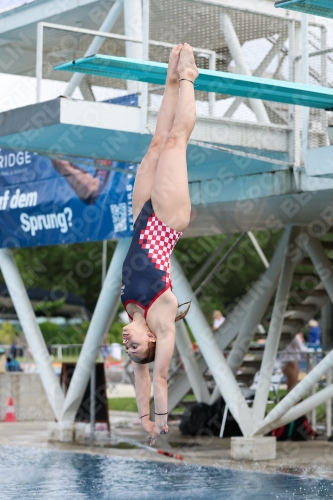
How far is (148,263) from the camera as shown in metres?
7.01

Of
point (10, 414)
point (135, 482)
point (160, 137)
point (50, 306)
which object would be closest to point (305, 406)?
point (135, 482)

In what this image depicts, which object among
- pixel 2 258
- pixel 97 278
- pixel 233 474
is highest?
pixel 97 278

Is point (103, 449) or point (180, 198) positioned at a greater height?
point (180, 198)

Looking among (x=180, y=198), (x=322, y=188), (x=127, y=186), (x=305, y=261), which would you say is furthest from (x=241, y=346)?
(x=180, y=198)

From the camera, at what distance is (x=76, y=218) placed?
52.6 feet

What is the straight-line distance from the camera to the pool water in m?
10.8

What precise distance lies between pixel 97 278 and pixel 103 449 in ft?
158

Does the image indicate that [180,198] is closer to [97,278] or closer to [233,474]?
[233,474]

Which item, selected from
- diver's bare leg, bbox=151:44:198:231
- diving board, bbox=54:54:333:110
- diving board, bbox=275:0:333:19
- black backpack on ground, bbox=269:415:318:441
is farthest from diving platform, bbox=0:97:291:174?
black backpack on ground, bbox=269:415:318:441

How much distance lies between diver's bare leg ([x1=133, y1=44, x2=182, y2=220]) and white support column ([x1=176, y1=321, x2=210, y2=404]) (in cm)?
1042

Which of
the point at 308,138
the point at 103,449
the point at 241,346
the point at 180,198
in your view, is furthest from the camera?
the point at 241,346

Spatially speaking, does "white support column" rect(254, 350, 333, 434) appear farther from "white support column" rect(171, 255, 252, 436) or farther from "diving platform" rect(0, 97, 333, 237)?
"diving platform" rect(0, 97, 333, 237)

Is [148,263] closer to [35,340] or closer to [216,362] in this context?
[216,362]

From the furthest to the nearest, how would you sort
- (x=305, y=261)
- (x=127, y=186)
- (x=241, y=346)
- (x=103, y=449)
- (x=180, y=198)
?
1. (x=305, y=261)
2. (x=241, y=346)
3. (x=103, y=449)
4. (x=127, y=186)
5. (x=180, y=198)
